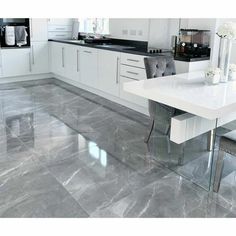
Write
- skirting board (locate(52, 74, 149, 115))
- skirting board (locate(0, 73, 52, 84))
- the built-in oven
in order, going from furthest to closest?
skirting board (locate(0, 73, 52, 84)) < the built-in oven < skirting board (locate(52, 74, 149, 115))

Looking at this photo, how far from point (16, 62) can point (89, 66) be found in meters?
1.72

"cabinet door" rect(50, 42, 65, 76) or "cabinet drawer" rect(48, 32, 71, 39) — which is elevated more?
"cabinet drawer" rect(48, 32, 71, 39)

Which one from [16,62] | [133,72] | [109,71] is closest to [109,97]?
[109,71]

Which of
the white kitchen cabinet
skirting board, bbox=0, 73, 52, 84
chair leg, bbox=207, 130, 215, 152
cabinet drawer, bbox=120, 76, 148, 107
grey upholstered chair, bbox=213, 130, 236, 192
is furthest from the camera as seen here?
skirting board, bbox=0, 73, 52, 84

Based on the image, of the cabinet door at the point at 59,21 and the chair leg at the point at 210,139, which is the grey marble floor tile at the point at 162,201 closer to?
the chair leg at the point at 210,139

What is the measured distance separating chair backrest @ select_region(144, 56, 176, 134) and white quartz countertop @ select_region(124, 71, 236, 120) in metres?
0.21

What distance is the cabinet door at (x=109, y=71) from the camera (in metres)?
4.39

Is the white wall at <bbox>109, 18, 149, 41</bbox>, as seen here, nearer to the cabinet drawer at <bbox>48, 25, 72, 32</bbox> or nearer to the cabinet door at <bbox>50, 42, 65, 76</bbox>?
the cabinet door at <bbox>50, 42, 65, 76</bbox>

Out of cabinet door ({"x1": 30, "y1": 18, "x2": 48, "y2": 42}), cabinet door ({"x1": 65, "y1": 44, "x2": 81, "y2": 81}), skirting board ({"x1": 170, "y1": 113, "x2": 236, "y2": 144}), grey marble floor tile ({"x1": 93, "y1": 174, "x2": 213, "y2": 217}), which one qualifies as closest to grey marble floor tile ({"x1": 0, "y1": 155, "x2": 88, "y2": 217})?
grey marble floor tile ({"x1": 93, "y1": 174, "x2": 213, "y2": 217})

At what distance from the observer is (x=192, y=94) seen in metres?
2.28

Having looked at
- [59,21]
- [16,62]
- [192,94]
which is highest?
[59,21]

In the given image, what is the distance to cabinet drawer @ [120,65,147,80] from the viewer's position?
3.91 metres

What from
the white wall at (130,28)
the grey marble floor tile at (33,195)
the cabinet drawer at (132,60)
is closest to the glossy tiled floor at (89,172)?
the grey marble floor tile at (33,195)

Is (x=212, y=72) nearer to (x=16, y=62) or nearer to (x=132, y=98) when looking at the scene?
(x=132, y=98)
